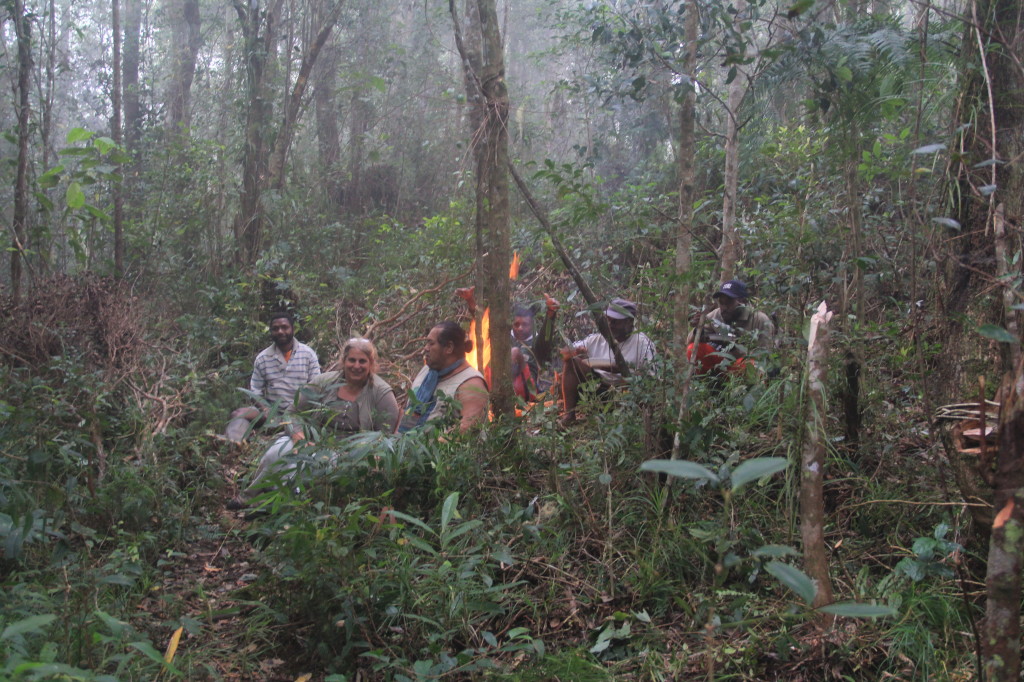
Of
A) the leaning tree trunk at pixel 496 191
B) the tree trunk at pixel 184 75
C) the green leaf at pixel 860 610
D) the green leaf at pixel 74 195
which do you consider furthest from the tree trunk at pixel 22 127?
the tree trunk at pixel 184 75

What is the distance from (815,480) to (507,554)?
1.52 meters

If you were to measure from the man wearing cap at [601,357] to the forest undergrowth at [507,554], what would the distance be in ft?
1.85

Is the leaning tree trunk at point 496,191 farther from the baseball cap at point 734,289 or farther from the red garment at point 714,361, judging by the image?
the baseball cap at point 734,289

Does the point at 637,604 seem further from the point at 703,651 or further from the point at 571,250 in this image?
the point at 571,250

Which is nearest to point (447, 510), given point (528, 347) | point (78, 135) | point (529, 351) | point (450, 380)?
point (450, 380)

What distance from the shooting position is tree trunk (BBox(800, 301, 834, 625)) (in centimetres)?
283

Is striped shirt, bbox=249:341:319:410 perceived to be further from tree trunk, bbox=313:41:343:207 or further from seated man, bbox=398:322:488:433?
tree trunk, bbox=313:41:343:207

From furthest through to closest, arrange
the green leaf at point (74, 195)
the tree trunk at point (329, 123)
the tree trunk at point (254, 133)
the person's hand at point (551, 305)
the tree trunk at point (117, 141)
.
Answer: the tree trunk at point (329, 123) < the tree trunk at point (254, 133) < the tree trunk at point (117, 141) < the person's hand at point (551, 305) < the green leaf at point (74, 195)

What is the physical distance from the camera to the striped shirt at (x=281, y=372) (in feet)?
23.3

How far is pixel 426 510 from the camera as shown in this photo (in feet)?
14.9

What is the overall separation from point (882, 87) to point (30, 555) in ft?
18.0

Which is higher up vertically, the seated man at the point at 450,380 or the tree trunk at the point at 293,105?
the tree trunk at the point at 293,105

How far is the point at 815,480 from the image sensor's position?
2.82m

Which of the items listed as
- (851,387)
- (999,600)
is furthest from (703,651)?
(851,387)
